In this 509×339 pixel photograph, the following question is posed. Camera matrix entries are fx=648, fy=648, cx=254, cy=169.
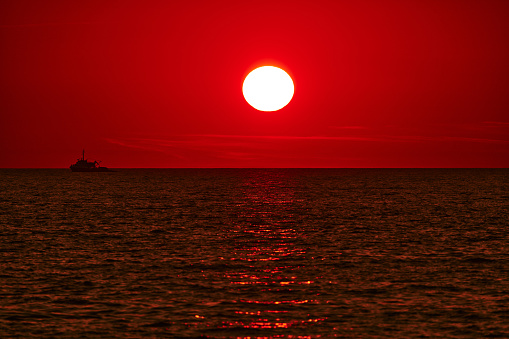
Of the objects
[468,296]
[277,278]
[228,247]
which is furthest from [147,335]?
[228,247]

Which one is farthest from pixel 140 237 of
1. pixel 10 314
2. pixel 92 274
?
pixel 10 314

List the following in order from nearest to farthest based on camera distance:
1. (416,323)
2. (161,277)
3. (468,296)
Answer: (416,323) < (468,296) < (161,277)

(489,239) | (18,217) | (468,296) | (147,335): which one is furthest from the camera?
(18,217)

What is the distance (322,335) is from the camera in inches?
840

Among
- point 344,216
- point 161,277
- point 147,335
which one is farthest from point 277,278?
point 344,216

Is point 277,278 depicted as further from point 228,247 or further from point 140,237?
point 140,237

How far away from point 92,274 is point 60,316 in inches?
338

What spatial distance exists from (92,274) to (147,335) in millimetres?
11845

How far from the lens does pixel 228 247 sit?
43.5 m

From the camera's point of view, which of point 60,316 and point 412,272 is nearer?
point 60,316

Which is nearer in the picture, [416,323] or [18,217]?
[416,323]

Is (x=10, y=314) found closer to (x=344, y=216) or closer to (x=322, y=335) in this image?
(x=322, y=335)

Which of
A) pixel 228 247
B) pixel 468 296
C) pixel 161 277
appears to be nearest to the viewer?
pixel 468 296

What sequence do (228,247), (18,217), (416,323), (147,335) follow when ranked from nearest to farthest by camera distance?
(147,335) < (416,323) < (228,247) < (18,217)
